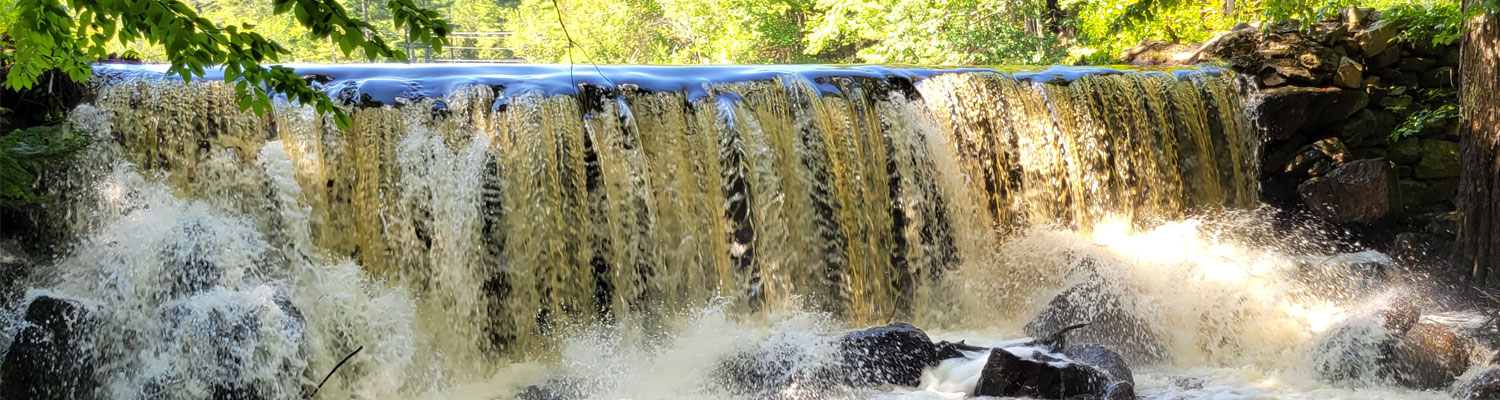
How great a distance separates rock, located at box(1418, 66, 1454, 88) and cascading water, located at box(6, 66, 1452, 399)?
2.68 metres

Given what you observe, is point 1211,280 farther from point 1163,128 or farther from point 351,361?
point 351,361

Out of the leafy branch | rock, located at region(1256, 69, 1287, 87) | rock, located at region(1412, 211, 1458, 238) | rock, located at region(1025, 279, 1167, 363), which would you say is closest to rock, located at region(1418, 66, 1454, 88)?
rock, located at region(1412, 211, 1458, 238)

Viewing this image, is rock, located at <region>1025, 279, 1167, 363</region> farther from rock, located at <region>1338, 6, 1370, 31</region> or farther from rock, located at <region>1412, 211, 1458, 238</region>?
rock, located at <region>1338, 6, 1370, 31</region>

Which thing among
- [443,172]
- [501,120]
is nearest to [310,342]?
[443,172]

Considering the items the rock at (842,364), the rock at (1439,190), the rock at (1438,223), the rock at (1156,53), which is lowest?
the rock at (842,364)

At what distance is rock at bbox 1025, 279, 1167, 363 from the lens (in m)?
6.86

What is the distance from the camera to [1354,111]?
32.0 ft

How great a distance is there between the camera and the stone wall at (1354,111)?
9.59 meters

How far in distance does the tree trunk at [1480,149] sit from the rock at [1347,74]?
8.92ft

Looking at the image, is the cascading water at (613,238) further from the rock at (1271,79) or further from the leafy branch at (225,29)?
the leafy branch at (225,29)

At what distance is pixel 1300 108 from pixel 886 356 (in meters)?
5.64

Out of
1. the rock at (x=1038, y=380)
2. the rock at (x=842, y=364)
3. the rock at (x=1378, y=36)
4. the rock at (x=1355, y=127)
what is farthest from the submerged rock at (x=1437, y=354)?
the rock at (x=1378, y=36)

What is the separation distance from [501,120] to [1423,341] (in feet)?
18.6

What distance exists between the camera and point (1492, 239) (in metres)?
6.72
